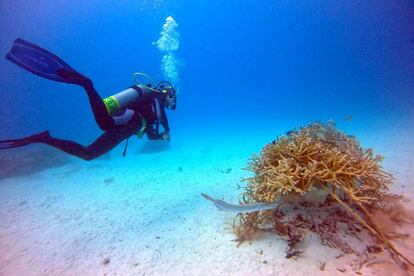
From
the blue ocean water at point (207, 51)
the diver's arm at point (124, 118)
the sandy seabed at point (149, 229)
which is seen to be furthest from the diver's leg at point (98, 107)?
the blue ocean water at point (207, 51)

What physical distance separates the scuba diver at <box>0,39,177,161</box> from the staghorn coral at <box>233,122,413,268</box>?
12.2 feet

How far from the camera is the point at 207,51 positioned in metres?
114

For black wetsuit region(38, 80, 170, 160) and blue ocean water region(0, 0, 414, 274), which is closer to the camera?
black wetsuit region(38, 80, 170, 160)

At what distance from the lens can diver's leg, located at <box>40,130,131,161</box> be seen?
535 centimetres

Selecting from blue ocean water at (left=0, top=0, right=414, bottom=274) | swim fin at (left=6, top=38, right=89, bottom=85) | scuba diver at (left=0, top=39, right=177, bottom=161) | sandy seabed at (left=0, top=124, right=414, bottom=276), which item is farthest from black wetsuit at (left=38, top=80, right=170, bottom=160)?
blue ocean water at (left=0, top=0, right=414, bottom=274)

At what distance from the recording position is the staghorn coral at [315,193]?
11.7 ft

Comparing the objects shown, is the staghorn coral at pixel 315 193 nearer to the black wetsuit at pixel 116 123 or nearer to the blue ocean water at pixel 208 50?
the black wetsuit at pixel 116 123

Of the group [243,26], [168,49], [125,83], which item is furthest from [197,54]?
[168,49]

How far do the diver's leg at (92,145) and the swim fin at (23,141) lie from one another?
0.31ft

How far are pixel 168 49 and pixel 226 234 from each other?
27.1 m

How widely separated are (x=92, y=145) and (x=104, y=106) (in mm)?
1261

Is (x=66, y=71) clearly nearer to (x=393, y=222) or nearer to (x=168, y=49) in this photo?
(x=393, y=222)

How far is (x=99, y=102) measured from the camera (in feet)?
16.8

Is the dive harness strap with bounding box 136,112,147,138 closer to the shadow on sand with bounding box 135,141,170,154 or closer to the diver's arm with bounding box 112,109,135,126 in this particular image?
the diver's arm with bounding box 112,109,135,126
